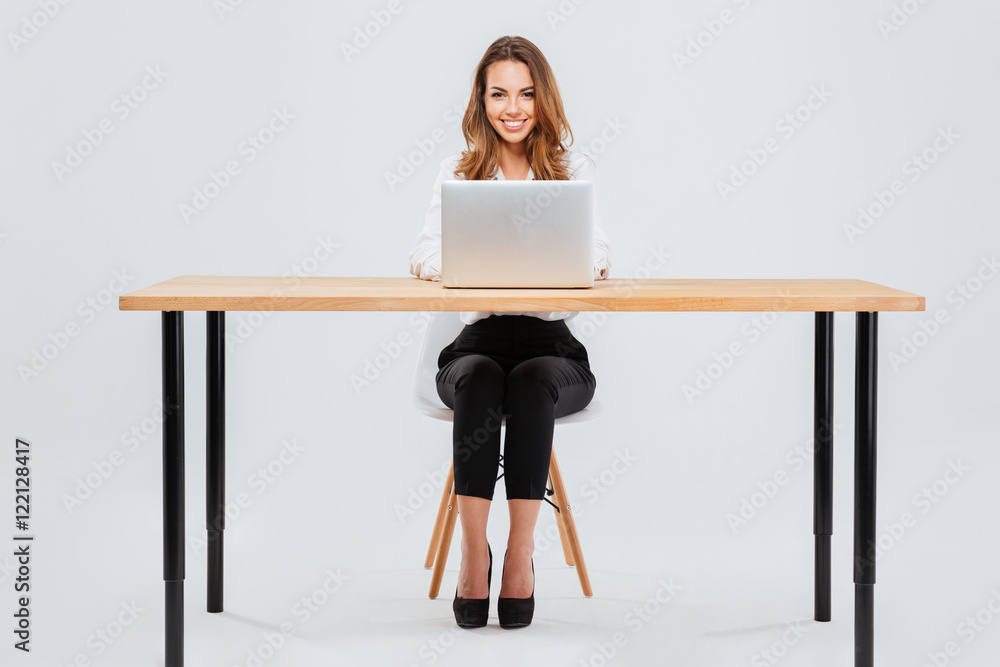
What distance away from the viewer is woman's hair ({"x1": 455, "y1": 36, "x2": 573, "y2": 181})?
2.27 meters

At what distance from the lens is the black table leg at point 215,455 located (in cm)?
207

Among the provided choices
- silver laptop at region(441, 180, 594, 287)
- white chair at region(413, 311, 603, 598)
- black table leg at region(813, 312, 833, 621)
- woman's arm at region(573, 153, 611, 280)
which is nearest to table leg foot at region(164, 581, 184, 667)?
white chair at region(413, 311, 603, 598)

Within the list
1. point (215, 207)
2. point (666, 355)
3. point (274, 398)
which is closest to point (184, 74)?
point (215, 207)

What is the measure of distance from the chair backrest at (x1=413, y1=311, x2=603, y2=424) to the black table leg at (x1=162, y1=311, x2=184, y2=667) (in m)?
0.56

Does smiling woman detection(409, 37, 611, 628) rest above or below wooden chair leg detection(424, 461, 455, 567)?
above

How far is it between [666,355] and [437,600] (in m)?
1.42

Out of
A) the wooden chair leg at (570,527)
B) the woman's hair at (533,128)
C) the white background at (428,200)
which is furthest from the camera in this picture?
the white background at (428,200)

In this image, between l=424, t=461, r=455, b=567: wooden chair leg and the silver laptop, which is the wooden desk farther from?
l=424, t=461, r=455, b=567: wooden chair leg

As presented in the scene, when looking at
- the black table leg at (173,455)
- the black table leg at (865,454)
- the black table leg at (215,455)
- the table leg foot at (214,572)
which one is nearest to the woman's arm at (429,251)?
the black table leg at (215,455)

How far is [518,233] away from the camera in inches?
69.6

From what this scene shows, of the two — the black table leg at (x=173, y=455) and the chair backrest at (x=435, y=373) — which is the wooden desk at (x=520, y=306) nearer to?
the black table leg at (x=173, y=455)

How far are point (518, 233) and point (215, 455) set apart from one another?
79 cm

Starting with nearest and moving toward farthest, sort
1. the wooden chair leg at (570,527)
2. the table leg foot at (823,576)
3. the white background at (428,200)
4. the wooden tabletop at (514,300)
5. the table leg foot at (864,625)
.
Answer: the wooden tabletop at (514,300)
the table leg foot at (864,625)
the table leg foot at (823,576)
the wooden chair leg at (570,527)
the white background at (428,200)

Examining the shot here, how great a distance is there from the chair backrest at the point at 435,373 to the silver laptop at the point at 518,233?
0.40 metres
